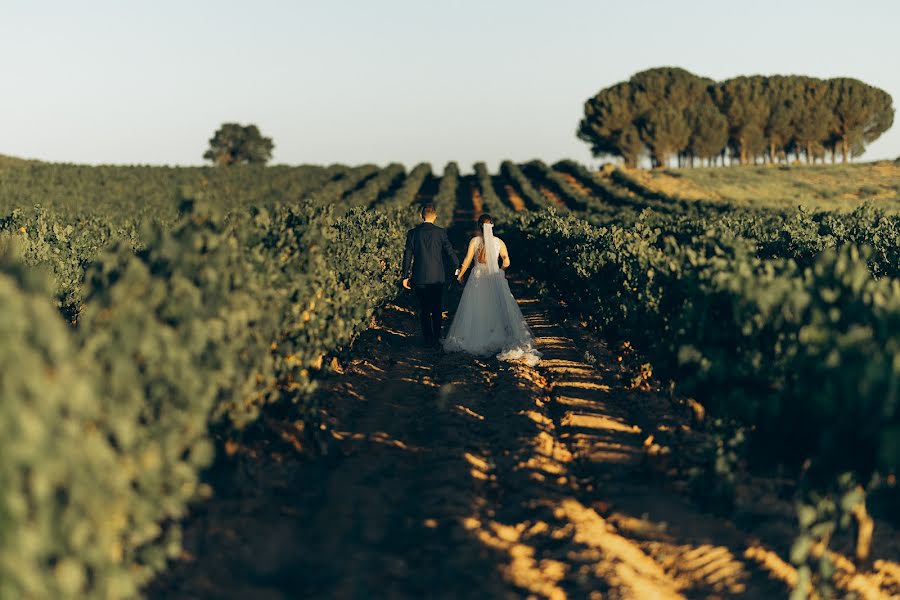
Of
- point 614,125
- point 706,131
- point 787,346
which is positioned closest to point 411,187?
point 614,125

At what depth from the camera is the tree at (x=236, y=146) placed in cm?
11300

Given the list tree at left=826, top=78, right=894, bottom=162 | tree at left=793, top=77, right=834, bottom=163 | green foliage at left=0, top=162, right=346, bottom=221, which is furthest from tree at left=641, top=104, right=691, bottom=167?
green foliage at left=0, top=162, right=346, bottom=221

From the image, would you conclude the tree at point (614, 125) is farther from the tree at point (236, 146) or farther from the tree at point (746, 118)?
the tree at point (236, 146)

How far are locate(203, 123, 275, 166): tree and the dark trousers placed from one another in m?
104

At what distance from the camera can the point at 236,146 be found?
113 meters

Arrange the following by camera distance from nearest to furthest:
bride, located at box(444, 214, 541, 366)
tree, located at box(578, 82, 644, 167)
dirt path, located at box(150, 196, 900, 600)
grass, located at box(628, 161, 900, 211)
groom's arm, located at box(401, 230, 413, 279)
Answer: dirt path, located at box(150, 196, 900, 600) → bride, located at box(444, 214, 541, 366) → groom's arm, located at box(401, 230, 413, 279) → grass, located at box(628, 161, 900, 211) → tree, located at box(578, 82, 644, 167)

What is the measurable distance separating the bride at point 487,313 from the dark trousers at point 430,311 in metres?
0.56

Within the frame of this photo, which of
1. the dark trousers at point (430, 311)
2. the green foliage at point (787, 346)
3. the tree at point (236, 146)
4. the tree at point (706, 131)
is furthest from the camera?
the tree at point (236, 146)

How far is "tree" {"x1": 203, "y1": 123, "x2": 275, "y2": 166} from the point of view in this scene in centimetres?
11300

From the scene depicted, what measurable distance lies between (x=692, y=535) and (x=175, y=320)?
4130 mm

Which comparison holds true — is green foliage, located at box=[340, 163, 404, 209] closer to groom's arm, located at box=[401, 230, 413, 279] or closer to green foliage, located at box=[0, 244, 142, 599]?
groom's arm, located at box=[401, 230, 413, 279]

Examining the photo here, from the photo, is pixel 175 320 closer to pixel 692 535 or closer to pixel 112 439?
pixel 112 439

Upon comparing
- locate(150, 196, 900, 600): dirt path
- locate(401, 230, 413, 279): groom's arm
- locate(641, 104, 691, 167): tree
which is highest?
locate(641, 104, 691, 167): tree

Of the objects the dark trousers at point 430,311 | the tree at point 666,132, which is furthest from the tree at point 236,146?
the dark trousers at point 430,311
